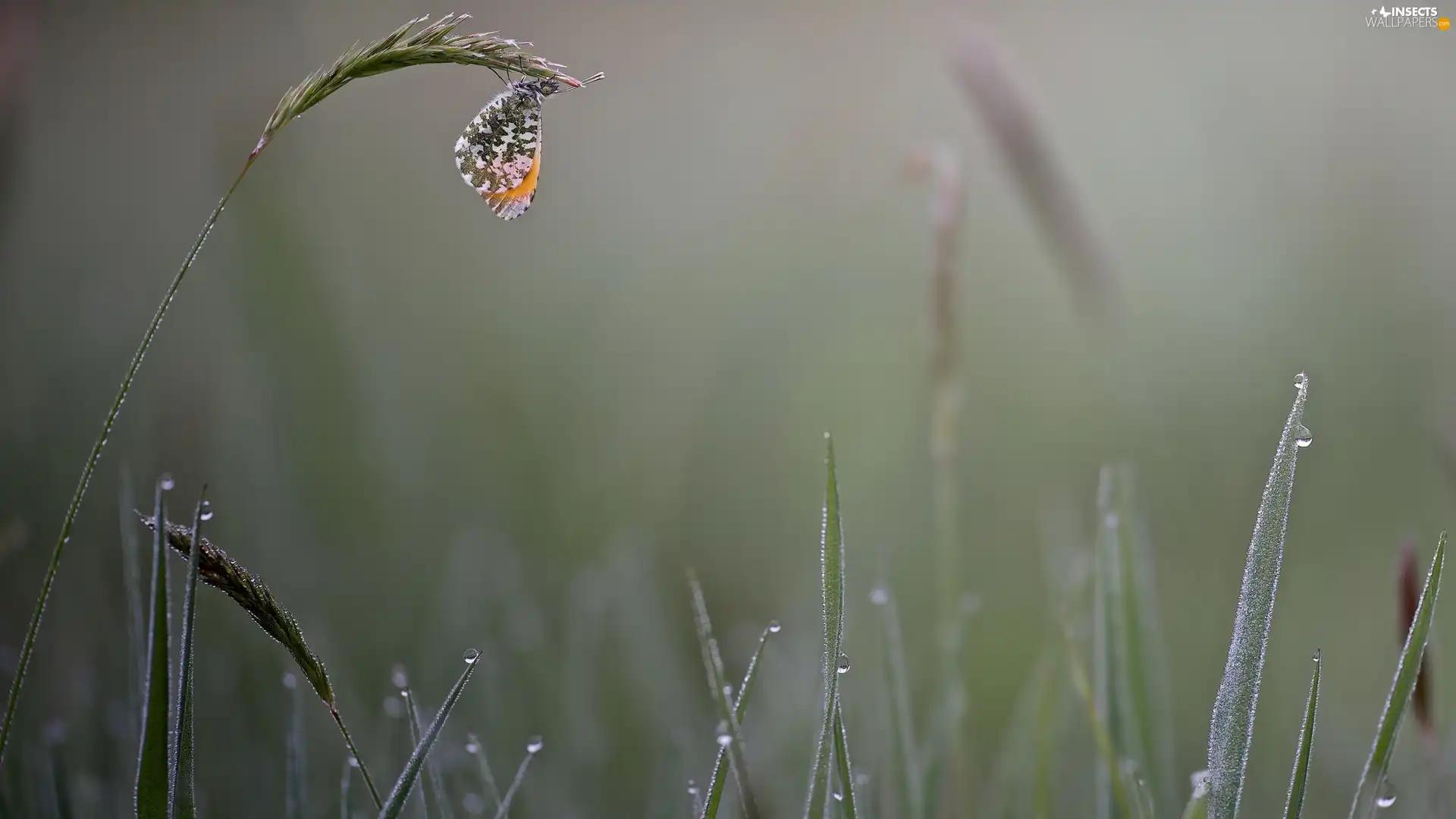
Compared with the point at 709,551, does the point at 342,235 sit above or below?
above

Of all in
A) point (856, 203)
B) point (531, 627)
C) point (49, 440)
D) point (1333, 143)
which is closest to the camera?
point (531, 627)

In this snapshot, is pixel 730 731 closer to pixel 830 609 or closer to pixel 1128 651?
pixel 830 609

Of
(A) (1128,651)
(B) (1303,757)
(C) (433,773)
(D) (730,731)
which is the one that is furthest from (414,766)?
(A) (1128,651)

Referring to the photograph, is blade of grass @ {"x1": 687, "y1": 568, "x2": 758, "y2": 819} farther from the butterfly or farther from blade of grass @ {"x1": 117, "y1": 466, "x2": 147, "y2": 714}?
blade of grass @ {"x1": 117, "y1": 466, "x2": 147, "y2": 714}

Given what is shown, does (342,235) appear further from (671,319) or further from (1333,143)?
(1333,143)

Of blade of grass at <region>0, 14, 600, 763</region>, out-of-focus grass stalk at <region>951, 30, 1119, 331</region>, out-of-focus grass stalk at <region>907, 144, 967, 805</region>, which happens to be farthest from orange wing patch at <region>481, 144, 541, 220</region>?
out-of-focus grass stalk at <region>951, 30, 1119, 331</region>

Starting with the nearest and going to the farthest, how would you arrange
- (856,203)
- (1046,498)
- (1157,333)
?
(1046,498)
(1157,333)
(856,203)

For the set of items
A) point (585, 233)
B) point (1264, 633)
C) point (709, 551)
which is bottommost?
point (709, 551)

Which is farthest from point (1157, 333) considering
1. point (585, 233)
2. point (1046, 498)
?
point (585, 233)
